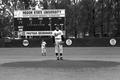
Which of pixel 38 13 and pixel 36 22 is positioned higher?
pixel 38 13

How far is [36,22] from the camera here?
38.6 meters

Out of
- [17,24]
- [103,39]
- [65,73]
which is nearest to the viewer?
[65,73]

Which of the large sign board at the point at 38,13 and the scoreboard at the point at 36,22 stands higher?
the large sign board at the point at 38,13

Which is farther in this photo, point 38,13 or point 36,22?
point 38,13

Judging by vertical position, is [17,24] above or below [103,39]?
above

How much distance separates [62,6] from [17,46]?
91.9 feet

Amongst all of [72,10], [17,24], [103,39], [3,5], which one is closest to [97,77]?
[17,24]

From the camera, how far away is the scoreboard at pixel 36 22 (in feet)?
125

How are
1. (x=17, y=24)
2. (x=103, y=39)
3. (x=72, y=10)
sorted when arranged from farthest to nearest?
(x=72, y=10) → (x=103, y=39) → (x=17, y=24)

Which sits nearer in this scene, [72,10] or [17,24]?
[17,24]

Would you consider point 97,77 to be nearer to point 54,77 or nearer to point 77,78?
point 77,78

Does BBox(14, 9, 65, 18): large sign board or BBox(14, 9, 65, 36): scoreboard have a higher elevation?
BBox(14, 9, 65, 18): large sign board

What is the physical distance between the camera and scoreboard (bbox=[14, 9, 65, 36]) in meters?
38.2

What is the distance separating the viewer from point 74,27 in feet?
227
